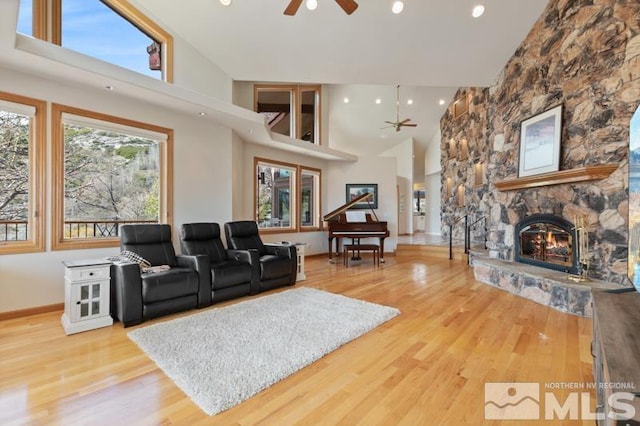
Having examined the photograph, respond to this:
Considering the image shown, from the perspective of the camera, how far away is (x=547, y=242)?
14.1ft

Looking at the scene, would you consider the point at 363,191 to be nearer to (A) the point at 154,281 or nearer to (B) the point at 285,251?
(B) the point at 285,251

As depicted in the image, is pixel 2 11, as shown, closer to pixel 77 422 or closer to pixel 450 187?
pixel 77 422

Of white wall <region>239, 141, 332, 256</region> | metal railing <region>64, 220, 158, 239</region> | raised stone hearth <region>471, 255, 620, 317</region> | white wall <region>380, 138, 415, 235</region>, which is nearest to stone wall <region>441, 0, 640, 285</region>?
raised stone hearth <region>471, 255, 620, 317</region>

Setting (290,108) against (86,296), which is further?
(290,108)

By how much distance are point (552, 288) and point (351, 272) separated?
307 cm

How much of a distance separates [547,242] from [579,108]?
189 cm

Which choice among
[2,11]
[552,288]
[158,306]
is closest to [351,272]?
[552,288]

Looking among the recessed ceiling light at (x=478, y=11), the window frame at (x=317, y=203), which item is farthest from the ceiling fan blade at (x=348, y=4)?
the window frame at (x=317, y=203)

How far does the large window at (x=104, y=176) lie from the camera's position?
352 centimetres

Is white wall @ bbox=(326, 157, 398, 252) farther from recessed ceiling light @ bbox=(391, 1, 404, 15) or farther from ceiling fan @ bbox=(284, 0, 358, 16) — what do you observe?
ceiling fan @ bbox=(284, 0, 358, 16)

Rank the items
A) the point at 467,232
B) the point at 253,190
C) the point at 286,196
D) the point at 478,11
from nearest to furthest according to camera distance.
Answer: the point at 478,11 < the point at 253,190 < the point at 467,232 < the point at 286,196

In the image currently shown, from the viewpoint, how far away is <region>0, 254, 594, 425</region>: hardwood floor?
1666 mm

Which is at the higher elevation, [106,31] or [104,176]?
[106,31]

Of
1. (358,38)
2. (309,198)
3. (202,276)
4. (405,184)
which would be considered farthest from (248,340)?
(405,184)
